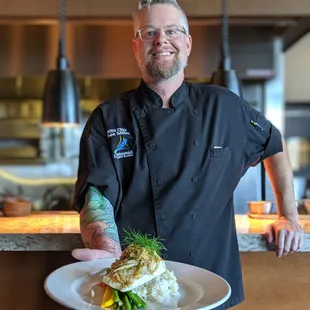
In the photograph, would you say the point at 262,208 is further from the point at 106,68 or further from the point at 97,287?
the point at 106,68

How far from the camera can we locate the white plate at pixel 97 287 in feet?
3.30

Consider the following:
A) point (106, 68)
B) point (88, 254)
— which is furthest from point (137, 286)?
point (106, 68)

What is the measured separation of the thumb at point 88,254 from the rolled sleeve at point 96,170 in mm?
219

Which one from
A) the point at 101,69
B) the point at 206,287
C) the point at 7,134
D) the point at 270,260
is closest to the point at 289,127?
the point at 101,69

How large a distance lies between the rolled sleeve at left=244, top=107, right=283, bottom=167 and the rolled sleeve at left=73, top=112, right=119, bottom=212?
40 centimetres

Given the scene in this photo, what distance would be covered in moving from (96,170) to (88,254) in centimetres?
30

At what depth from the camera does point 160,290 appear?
3.51 ft

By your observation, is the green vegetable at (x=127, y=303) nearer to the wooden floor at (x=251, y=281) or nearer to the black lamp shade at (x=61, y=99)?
the wooden floor at (x=251, y=281)

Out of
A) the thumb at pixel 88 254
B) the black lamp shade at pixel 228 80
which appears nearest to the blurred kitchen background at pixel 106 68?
the black lamp shade at pixel 228 80

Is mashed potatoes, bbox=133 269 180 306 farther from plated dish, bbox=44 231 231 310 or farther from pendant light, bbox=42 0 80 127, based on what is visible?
pendant light, bbox=42 0 80 127

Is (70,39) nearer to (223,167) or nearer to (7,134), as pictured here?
(7,134)

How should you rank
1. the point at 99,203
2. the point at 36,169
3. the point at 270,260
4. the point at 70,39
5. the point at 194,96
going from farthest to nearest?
1. the point at 36,169
2. the point at 70,39
3. the point at 270,260
4. the point at 194,96
5. the point at 99,203

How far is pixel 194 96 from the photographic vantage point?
1.53 meters

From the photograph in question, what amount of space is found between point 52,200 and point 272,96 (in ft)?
5.83
